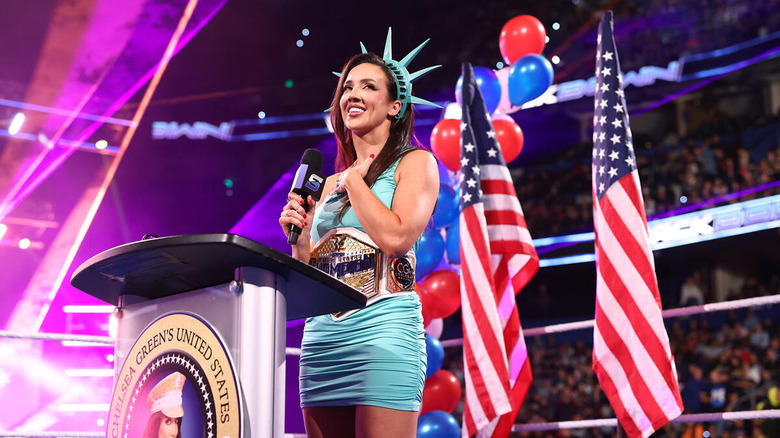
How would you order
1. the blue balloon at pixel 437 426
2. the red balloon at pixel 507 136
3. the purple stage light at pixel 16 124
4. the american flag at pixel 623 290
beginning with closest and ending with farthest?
the american flag at pixel 623 290 → the blue balloon at pixel 437 426 → the red balloon at pixel 507 136 → the purple stage light at pixel 16 124

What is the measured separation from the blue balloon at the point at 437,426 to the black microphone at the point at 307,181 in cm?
185

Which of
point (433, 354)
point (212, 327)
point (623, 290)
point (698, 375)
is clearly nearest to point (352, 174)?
point (212, 327)

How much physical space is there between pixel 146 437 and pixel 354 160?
833 mm

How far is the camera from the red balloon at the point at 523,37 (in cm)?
362

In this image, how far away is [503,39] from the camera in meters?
3.71

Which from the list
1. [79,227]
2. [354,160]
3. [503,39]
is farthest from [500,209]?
[79,227]

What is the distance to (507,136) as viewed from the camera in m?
3.52

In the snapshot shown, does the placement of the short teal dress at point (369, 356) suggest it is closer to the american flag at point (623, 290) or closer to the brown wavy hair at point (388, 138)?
the brown wavy hair at point (388, 138)

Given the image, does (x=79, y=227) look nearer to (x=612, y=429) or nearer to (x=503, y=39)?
(x=612, y=429)

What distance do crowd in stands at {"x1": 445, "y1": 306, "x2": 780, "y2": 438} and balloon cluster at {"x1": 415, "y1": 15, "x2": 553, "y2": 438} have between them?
447 centimetres

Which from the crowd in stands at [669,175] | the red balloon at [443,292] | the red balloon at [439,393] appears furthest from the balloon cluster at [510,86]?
the crowd in stands at [669,175]

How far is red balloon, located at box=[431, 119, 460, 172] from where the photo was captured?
3.39 meters

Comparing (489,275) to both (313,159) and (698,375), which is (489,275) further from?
(698,375)

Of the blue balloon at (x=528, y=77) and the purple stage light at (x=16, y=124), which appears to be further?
the purple stage light at (x=16, y=124)
